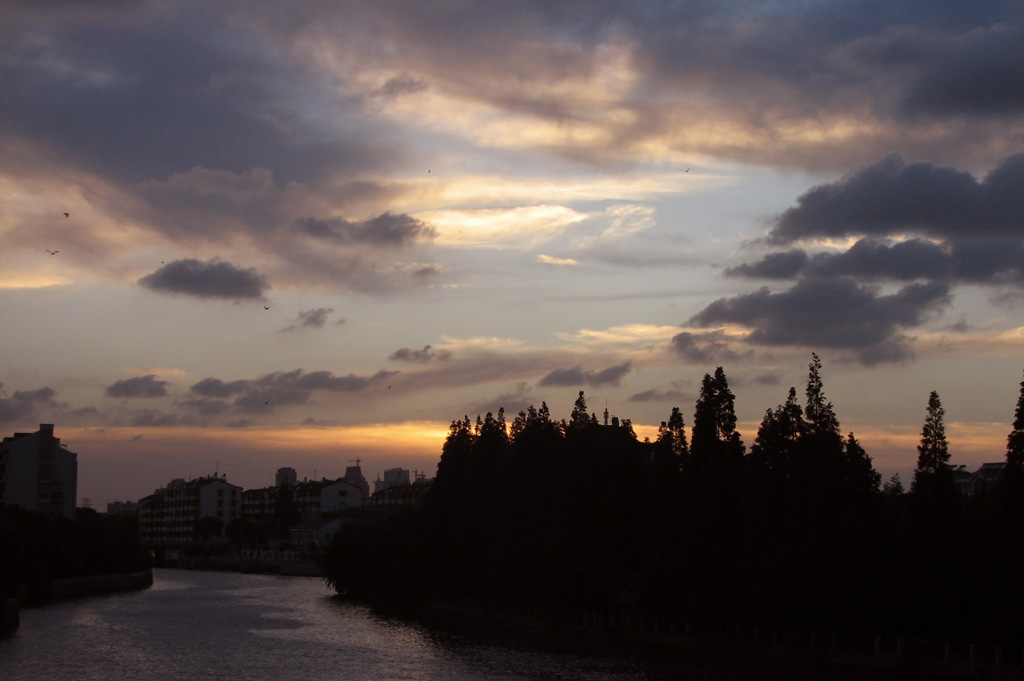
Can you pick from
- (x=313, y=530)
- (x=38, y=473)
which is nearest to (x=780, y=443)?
(x=38, y=473)

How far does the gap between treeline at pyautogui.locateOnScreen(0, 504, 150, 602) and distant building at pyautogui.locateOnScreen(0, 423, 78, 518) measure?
23135 millimetres

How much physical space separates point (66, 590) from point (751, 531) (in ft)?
224

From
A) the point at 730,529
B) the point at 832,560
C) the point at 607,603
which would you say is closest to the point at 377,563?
the point at 607,603

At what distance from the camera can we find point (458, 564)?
253 ft

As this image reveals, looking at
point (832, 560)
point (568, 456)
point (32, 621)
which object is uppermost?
point (568, 456)

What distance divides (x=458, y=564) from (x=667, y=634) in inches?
953

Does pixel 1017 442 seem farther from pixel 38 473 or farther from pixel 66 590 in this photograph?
pixel 38 473

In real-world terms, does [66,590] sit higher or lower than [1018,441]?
lower

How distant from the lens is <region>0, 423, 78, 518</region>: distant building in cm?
13712

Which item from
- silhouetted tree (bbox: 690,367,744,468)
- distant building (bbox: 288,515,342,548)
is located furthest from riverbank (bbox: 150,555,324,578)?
silhouetted tree (bbox: 690,367,744,468)

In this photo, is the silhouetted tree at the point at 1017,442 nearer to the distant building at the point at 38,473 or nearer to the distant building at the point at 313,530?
the distant building at the point at 38,473

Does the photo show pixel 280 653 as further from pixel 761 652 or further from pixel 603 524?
pixel 761 652

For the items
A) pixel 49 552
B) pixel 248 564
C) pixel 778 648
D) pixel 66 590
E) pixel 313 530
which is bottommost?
pixel 248 564

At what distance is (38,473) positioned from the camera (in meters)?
138
